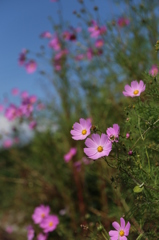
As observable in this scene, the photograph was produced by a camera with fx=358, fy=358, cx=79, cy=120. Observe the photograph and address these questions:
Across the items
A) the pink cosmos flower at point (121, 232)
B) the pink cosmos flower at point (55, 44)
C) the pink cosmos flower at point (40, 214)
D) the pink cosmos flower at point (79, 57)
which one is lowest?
the pink cosmos flower at point (121, 232)

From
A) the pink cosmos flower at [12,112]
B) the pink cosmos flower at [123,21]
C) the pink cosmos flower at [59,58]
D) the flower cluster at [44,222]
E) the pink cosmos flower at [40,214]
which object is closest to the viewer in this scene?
the flower cluster at [44,222]

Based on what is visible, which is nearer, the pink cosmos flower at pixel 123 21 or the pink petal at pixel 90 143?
the pink petal at pixel 90 143

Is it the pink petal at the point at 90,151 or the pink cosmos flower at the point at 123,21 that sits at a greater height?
the pink cosmos flower at the point at 123,21

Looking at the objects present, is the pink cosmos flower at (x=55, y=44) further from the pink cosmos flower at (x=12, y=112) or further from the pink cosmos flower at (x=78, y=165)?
the pink cosmos flower at (x=78, y=165)

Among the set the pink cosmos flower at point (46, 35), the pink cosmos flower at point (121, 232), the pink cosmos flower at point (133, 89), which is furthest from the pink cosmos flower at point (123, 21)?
the pink cosmos flower at point (121, 232)

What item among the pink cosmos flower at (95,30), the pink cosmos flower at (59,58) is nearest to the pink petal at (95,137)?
the pink cosmos flower at (95,30)

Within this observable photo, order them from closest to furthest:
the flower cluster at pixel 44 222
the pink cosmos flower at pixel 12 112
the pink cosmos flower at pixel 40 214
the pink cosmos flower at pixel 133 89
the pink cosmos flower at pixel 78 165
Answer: the pink cosmos flower at pixel 133 89, the flower cluster at pixel 44 222, the pink cosmos flower at pixel 40 214, the pink cosmos flower at pixel 78 165, the pink cosmos flower at pixel 12 112
